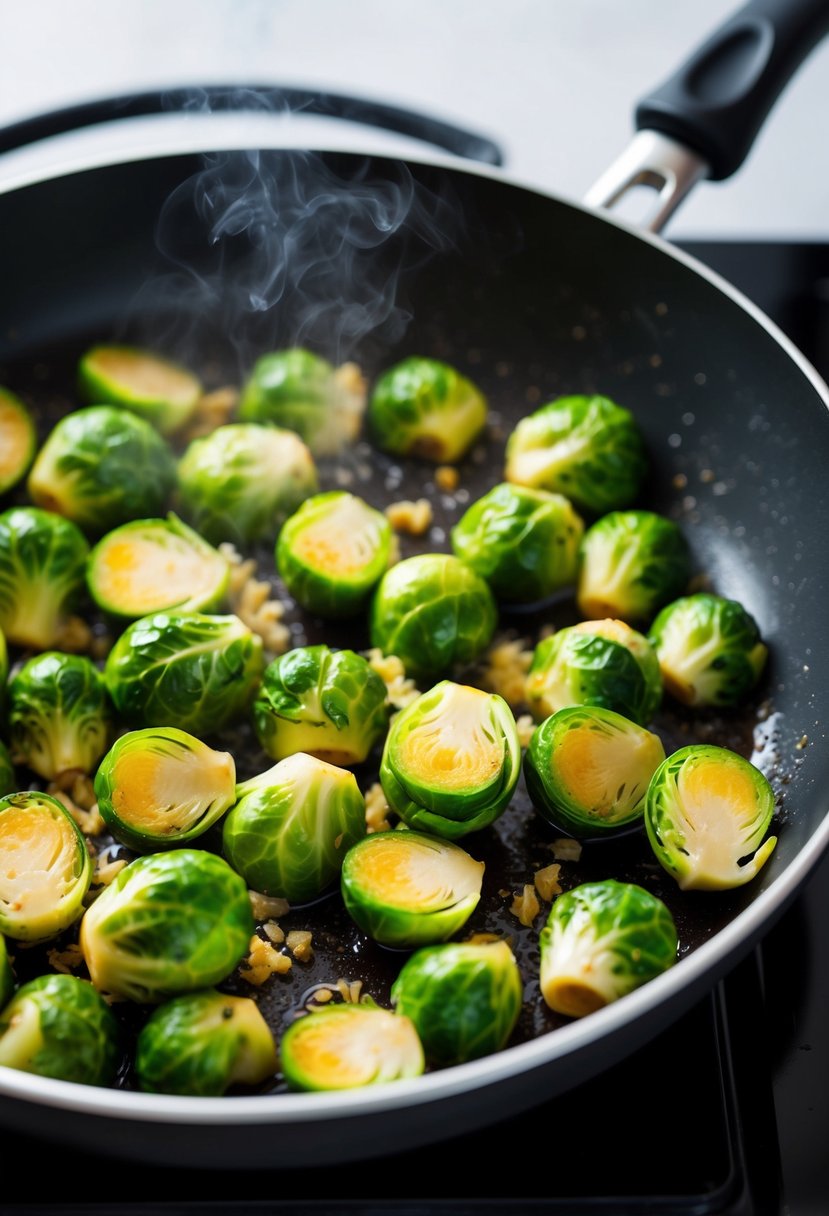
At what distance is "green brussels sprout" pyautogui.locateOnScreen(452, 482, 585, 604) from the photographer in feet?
9.08

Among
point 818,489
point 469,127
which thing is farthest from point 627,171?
point 818,489

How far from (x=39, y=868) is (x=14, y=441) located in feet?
4.00

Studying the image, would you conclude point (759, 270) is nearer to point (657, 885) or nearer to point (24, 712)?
point (657, 885)

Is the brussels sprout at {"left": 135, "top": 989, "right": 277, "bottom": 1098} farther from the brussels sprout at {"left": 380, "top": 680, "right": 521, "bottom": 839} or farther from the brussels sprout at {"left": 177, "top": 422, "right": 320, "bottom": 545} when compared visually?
the brussels sprout at {"left": 177, "top": 422, "right": 320, "bottom": 545}

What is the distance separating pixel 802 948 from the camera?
2.34 meters

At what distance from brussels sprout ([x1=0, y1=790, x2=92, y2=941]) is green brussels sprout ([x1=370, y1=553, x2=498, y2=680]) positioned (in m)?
0.79

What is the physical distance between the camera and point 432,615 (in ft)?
8.57

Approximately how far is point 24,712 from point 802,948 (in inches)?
62.3

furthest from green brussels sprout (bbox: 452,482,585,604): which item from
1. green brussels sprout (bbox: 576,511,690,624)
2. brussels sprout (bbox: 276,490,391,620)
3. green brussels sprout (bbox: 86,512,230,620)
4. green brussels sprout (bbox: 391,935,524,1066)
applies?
green brussels sprout (bbox: 391,935,524,1066)

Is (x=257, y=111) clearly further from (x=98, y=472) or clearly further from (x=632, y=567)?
(x=632, y=567)

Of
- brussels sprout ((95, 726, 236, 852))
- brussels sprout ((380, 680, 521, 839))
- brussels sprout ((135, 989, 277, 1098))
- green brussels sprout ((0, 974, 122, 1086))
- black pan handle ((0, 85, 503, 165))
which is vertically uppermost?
black pan handle ((0, 85, 503, 165))

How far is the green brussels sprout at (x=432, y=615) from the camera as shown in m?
2.62

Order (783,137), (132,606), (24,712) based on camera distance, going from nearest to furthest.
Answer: (24,712) < (132,606) < (783,137)

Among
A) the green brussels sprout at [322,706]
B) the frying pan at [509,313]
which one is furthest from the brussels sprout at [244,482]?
the green brussels sprout at [322,706]
